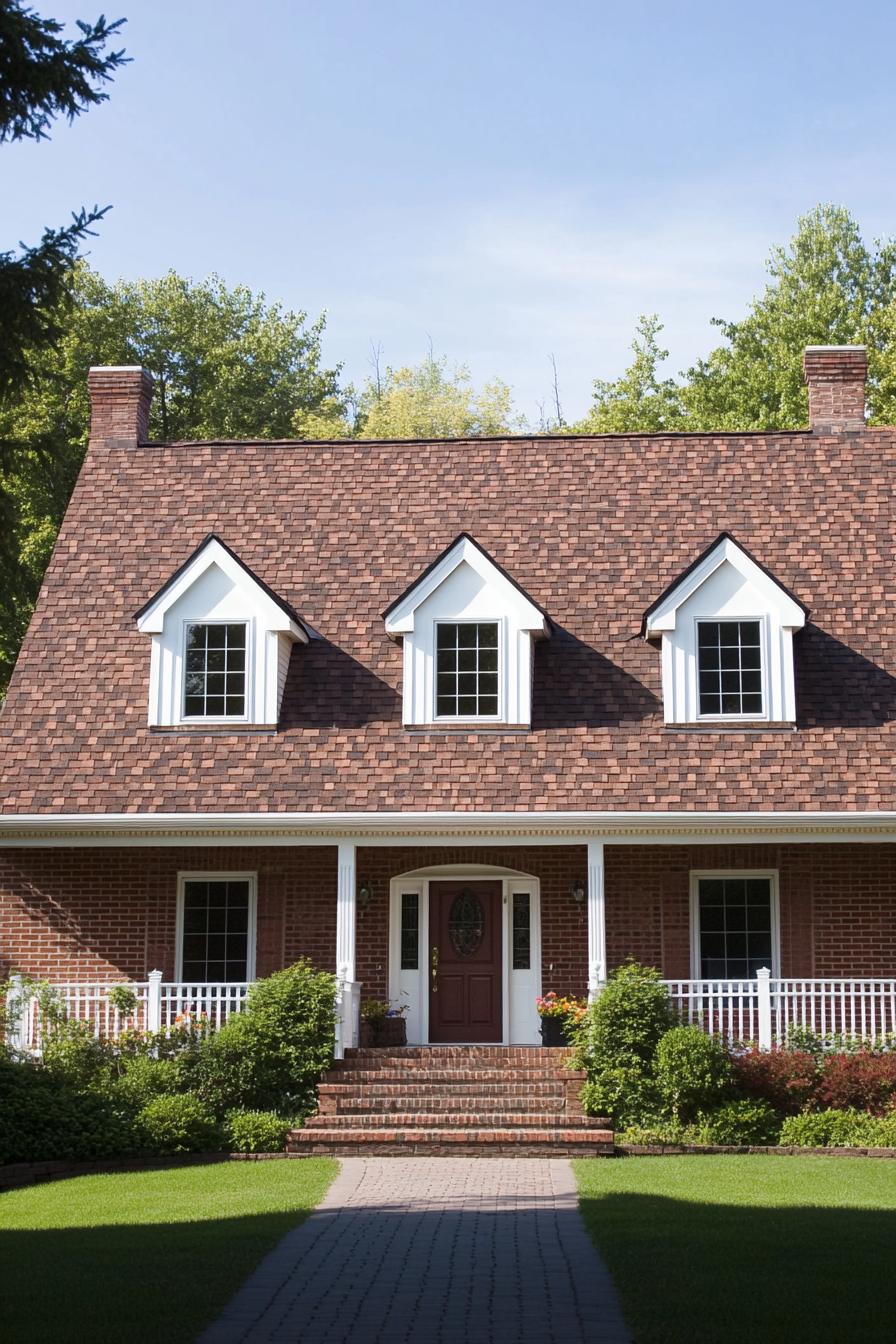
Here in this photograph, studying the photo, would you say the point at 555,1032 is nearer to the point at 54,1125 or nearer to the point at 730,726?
the point at 730,726

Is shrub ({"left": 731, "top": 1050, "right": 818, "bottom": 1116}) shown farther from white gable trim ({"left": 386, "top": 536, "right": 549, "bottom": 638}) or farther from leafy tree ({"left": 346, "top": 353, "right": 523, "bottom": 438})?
leafy tree ({"left": 346, "top": 353, "right": 523, "bottom": 438})

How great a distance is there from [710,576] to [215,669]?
6.29 metres

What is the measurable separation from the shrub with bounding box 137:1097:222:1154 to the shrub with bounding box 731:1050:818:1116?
18.0 feet

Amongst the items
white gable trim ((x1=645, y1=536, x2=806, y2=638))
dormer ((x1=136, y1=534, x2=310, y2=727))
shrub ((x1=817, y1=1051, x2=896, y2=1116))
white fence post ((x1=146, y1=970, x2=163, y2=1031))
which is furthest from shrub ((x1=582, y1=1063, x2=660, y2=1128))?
dormer ((x1=136, y1=534, x2=310, y2=727))

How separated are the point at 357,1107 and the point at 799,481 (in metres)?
10.7

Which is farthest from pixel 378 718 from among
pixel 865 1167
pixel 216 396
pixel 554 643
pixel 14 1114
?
pixel 216 396

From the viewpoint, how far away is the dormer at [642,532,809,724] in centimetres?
1997

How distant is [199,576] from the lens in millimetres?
20500

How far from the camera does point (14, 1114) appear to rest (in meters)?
15.7

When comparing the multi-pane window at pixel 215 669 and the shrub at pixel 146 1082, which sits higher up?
the multi-pane window at pixel 215 669

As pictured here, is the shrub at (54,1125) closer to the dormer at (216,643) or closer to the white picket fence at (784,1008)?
the dormer at (216,643)

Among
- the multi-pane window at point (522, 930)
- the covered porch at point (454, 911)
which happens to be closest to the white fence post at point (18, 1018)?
the covered porch at point (454, 911)

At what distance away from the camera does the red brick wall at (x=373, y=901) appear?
778 inches

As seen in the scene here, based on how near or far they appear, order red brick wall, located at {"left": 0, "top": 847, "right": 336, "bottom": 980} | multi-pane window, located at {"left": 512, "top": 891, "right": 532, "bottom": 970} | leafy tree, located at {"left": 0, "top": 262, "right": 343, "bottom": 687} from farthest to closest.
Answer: leafy tree, located at {"left": 0, "top": 262, "right": 343, "bottom": 687} < multi-pane window, located at {"left": 512, "top": 891, "right": 532, "bottom": 970} < red brick wall, located at {"left": 0, "top": 847, "right": 336, "bottom": 980}
